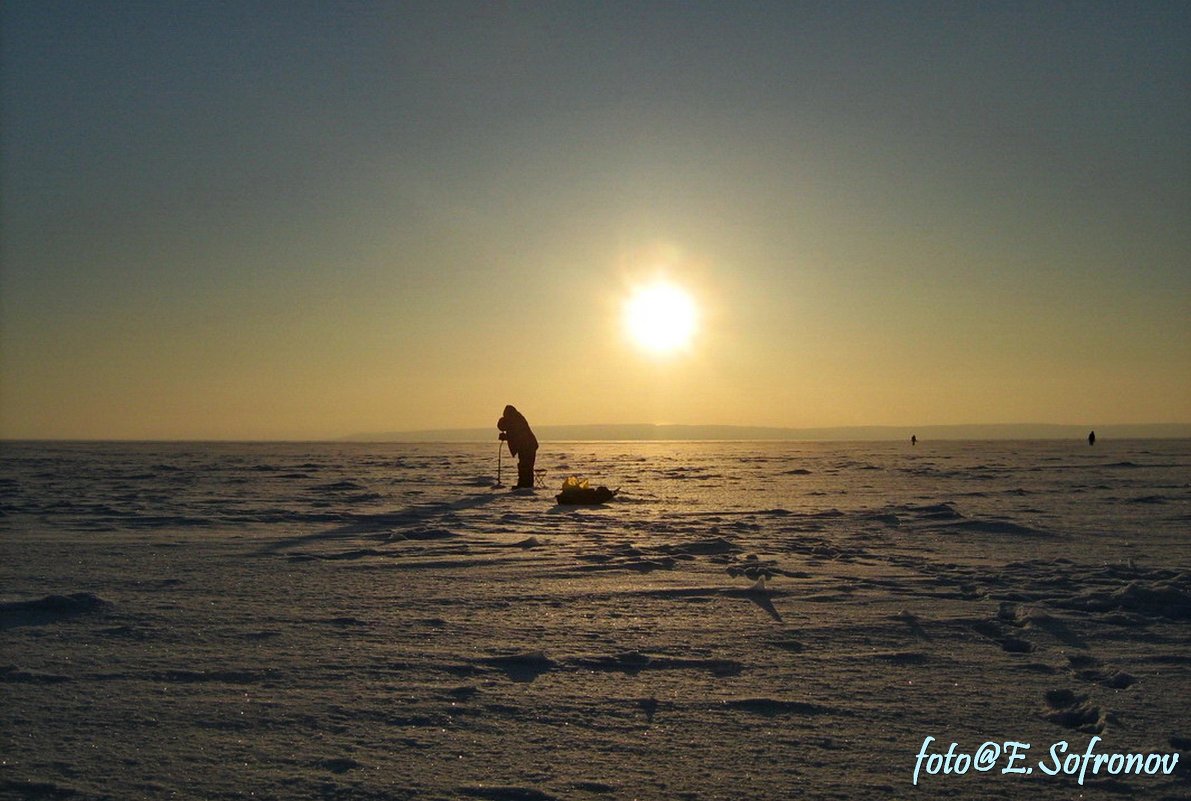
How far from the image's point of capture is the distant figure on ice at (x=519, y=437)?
81.0 feet

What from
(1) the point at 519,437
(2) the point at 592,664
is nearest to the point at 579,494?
(1) the point at 519,437

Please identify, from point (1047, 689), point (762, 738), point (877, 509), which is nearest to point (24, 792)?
point (762, 738)

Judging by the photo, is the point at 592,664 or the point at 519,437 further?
the point at 519,437

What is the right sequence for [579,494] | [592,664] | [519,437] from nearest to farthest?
1. [592,664]
2. [579,494]
3. [519,437]

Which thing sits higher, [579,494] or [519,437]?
[519,437]

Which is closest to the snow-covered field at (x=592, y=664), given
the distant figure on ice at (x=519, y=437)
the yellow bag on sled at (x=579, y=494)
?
the yellow bag on sled at (x=579, y=494)

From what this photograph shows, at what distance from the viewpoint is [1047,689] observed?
5.50m

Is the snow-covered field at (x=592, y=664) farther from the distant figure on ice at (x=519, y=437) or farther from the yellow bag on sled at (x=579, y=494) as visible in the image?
the distant figure on ice at (x=519, y=437)

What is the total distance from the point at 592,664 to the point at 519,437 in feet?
61.6

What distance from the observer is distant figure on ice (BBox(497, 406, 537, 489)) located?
24.7m

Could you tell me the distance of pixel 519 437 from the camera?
24703 mm

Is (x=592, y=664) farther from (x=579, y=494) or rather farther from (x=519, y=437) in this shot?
(x=519, y=437)

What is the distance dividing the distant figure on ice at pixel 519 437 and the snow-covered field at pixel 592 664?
11.4 metres

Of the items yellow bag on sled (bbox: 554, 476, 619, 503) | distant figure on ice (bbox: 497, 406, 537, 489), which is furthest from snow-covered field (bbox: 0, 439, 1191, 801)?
distant figure on ice (bbox: 497, 406, 537, 489)
